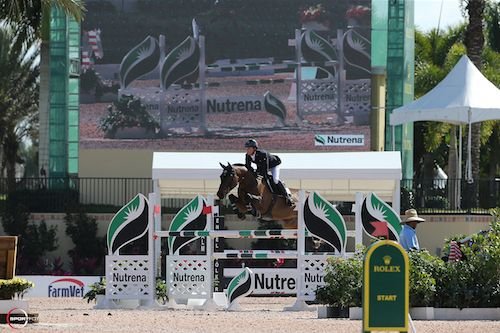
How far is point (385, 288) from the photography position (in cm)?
1404

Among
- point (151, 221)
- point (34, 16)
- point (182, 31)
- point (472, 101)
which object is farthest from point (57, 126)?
point (151, 221)

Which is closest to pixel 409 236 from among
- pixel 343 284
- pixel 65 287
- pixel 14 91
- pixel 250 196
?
pixel 343 284

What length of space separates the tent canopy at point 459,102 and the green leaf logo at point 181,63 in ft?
30.7

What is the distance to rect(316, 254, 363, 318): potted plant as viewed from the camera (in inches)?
744

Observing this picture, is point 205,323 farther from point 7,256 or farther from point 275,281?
point 275,281

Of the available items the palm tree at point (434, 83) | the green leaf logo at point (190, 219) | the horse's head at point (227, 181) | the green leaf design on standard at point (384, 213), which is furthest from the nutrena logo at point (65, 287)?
the palm tree at point (434, 83)

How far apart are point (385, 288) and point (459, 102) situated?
19.6 meters

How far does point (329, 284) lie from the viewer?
63.4 feet

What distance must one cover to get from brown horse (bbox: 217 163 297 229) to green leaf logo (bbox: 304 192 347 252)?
165 cm

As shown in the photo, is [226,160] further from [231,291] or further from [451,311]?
[451,311]

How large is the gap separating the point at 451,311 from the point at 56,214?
1968 cm

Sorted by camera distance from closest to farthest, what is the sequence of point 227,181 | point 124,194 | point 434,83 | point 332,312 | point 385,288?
Answer: point 385,288 → point 332,312 → point 227,181 → point 124,194 → point 434,83

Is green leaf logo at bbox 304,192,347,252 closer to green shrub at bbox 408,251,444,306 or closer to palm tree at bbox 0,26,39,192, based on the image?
green shrub at bbox 408,251,444,306

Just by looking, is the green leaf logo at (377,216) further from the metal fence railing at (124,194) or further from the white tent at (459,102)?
the metal fence railing at (124,194)
